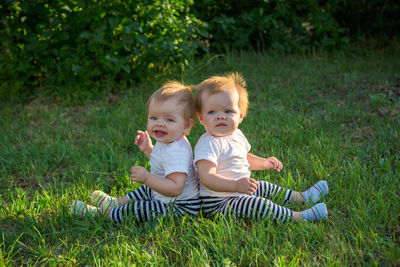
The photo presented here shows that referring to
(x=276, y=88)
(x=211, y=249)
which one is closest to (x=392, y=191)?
(x=211, y=249)

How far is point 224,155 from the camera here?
2500 millimetres

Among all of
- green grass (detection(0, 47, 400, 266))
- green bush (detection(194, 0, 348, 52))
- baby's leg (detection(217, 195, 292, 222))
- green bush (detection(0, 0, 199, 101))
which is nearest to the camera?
green grass (detection(0, 47, 400, 266))

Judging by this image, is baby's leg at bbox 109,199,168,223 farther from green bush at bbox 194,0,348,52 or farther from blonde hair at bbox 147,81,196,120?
green bush at bbox 194,0,348,52

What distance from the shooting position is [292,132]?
3607 mm

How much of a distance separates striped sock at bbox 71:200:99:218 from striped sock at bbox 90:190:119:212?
0.19 feet

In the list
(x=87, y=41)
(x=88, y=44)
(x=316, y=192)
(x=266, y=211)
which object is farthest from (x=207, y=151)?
(x=87, y=41)

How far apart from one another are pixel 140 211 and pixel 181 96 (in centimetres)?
74

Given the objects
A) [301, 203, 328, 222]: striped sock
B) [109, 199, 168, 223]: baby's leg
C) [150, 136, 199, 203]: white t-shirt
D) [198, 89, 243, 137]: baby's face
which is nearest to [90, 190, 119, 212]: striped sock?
[109, 199, 168, 223]: baby's leg

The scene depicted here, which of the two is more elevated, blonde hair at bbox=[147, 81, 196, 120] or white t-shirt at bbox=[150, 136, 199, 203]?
blonde hair at bbox=[147, 81, 196, 120]

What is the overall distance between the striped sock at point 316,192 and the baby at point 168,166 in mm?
709

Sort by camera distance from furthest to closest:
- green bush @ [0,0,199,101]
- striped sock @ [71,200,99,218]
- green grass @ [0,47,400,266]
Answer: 1. green bush @ [0,0,199,101]
2. striped sock @ [71,200,99,218]
3. green grass @ [0,47,400,266]

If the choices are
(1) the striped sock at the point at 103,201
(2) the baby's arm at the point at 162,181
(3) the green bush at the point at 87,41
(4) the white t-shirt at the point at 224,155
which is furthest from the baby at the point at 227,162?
(3) the green bush at the point at 87,41

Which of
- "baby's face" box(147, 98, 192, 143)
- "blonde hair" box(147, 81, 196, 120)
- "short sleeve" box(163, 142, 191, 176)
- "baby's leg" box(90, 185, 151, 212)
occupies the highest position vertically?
"blonde hair" box(147, 81, 196, 120)

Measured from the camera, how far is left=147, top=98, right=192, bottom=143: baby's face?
96.0 inches
